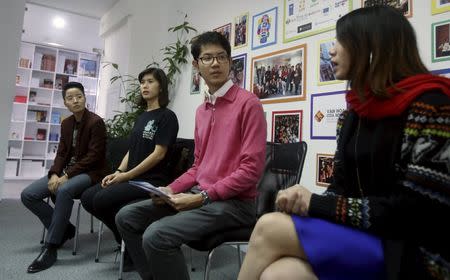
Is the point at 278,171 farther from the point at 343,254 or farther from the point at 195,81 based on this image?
the point at 195,81

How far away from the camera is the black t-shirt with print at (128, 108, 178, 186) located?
2.06 meters

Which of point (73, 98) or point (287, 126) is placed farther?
point (73, 98)

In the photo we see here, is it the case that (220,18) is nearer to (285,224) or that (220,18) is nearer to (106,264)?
(106,264)

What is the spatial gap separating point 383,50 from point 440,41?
3.02 ft

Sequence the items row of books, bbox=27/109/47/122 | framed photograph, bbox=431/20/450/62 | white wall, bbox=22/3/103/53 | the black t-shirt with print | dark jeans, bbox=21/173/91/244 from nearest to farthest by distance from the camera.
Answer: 1. framed photograph, bbox=431/20/450/62
2. the black t-shirt with print
3. dark jeans, bbox=21/173/91/244
4. white wall, bbox=22/3/103/53
5. row of books, bbox=27/109/47/122

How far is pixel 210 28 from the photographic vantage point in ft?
9.97

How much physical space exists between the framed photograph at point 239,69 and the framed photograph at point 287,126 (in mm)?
463

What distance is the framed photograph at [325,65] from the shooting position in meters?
1.95

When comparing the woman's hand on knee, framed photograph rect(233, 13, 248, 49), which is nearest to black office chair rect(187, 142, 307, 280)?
the woman's hand on knee

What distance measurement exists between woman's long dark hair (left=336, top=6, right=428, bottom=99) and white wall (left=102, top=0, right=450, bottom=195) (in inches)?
33.3

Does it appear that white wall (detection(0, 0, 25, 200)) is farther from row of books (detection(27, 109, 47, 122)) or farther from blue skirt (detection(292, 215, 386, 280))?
blue skirt (detection(292, 215, 386, 280))


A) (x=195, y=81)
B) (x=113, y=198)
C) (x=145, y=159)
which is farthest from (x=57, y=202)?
(x=195, y=81)

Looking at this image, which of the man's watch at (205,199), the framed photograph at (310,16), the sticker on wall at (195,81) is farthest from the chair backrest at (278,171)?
the sticker on wall at (195,81)

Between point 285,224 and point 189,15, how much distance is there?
306 centimetres
